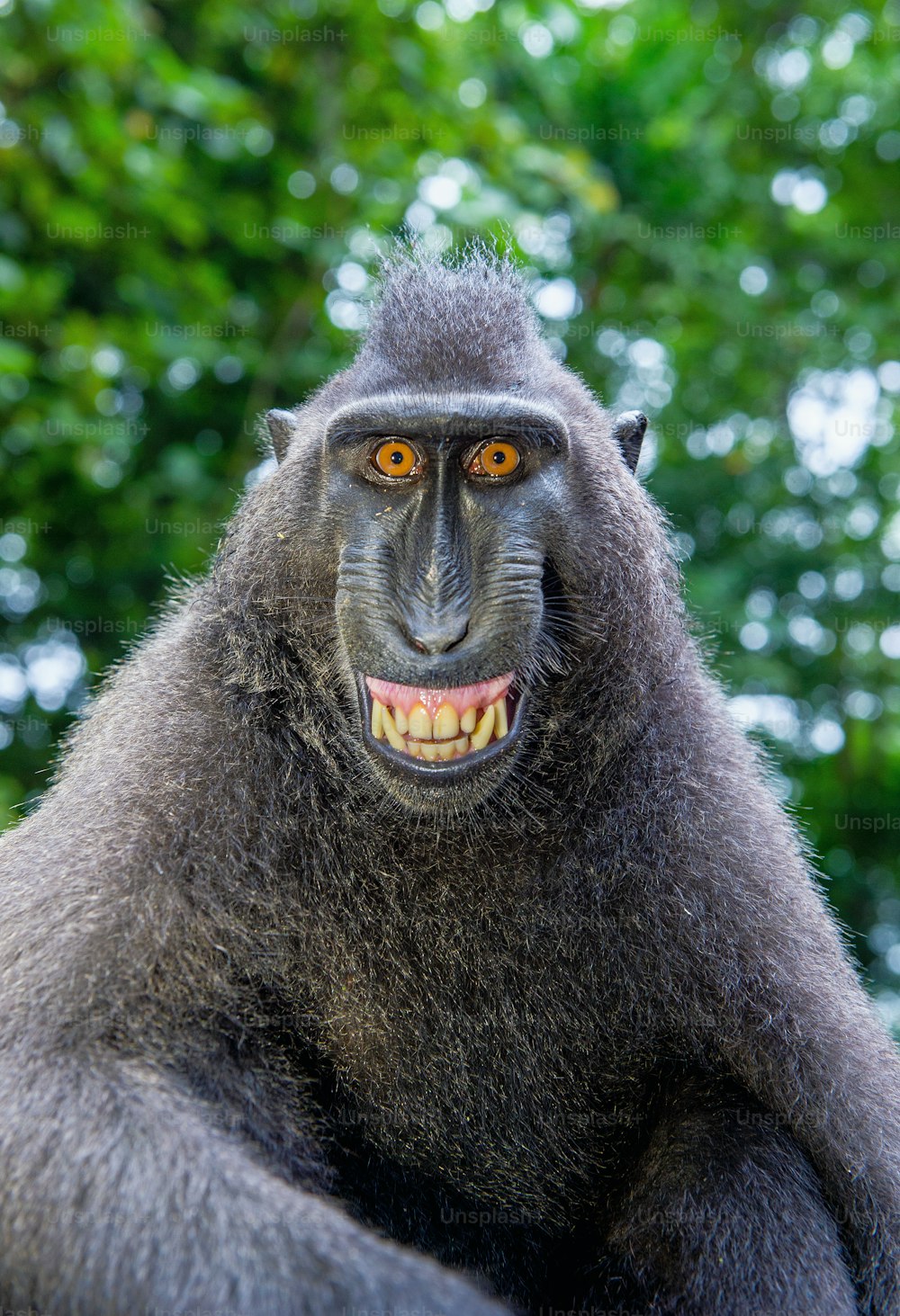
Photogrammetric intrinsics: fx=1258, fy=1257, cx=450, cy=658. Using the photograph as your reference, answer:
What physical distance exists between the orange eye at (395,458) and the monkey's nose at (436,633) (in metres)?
0.60

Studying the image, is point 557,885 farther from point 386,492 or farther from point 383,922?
point 386,492

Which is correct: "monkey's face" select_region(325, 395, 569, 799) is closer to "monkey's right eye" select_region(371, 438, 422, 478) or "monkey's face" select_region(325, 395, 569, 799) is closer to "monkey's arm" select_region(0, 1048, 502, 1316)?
"monkey's right eye" select_region(371, 438, 422, 478)

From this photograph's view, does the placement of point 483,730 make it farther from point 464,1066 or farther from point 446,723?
point 464,1066

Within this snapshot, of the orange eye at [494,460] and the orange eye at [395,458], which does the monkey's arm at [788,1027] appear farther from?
the orange eye at [395,458]

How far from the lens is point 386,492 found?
407cm

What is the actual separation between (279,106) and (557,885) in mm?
8184

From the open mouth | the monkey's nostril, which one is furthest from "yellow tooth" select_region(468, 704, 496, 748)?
the monkey's nostril

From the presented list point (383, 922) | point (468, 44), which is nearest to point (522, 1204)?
point (383, 922)

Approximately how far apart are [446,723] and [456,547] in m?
0.56

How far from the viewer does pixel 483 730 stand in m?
3.78

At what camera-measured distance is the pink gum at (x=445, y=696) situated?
3.71 m

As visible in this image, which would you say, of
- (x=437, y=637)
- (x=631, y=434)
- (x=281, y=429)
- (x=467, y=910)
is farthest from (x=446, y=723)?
(x=631, y=434)

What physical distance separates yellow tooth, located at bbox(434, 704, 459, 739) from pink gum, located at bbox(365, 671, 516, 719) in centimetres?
1

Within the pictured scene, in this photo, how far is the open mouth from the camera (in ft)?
12.2
